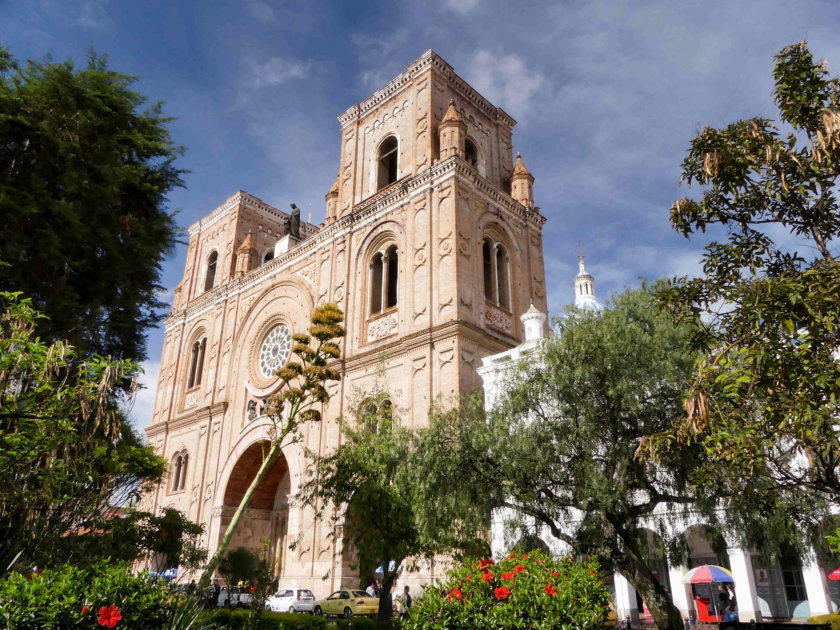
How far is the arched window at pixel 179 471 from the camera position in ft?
95.5

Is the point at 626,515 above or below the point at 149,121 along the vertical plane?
below

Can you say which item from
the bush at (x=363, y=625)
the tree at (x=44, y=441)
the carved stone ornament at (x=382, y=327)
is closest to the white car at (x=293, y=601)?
the bush at (x=363, y=625)

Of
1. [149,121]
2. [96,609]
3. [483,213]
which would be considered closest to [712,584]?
[483,213]

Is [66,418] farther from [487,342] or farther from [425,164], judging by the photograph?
[425,164]

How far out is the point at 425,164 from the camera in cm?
2381

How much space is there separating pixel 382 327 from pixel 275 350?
7.12 metres

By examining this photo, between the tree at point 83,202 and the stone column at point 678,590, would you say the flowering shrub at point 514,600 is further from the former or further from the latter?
the stone column at point 678,590

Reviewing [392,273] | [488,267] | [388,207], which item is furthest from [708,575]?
[388,207]

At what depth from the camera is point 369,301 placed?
23.7m

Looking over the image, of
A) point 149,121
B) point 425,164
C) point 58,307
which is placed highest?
point 425,164

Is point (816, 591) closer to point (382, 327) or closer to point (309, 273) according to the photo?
point (382, 327)

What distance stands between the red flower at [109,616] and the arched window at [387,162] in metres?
22.8

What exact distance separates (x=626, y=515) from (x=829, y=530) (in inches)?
117

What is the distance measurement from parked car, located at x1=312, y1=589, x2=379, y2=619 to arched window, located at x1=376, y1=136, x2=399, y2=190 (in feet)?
53.9
